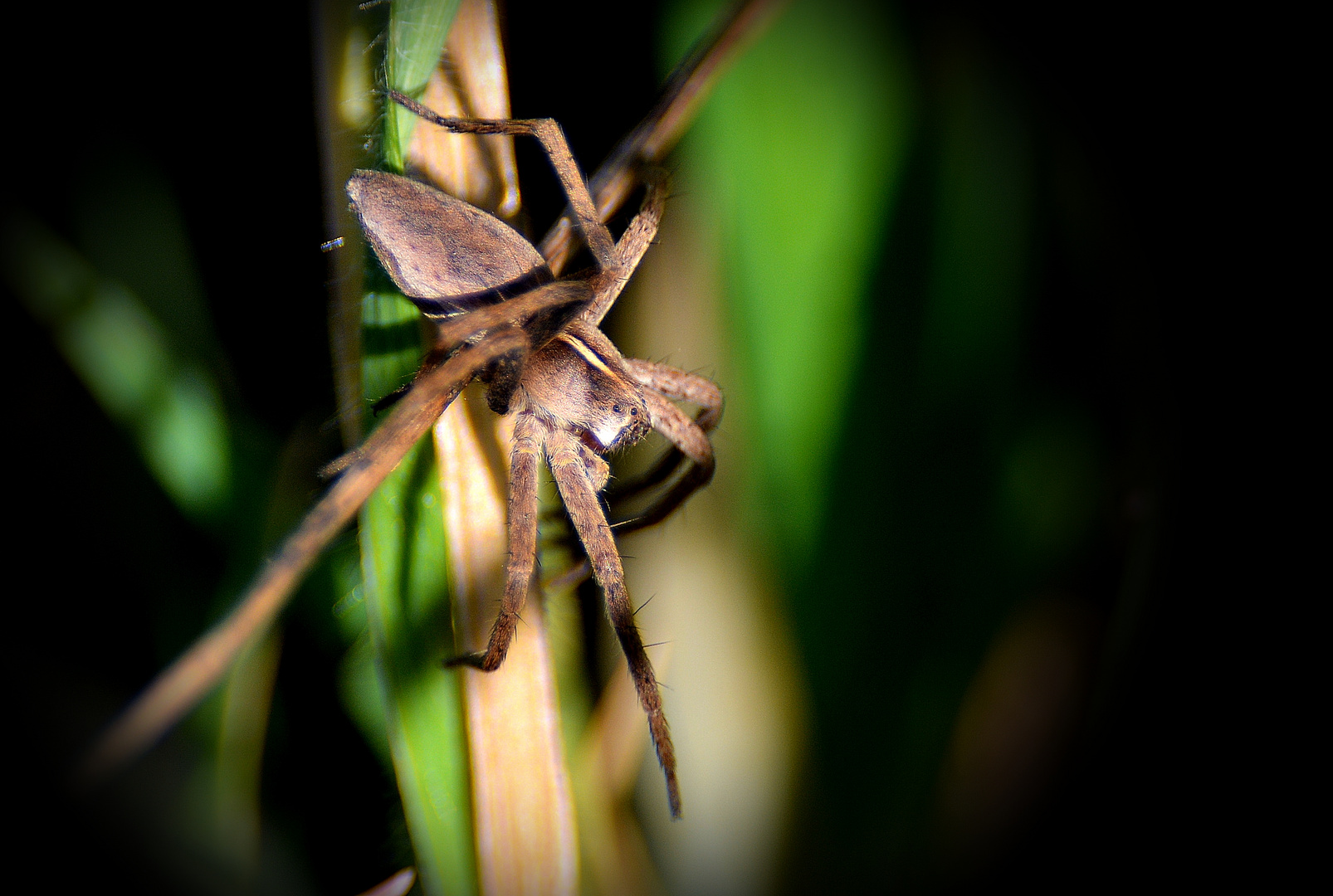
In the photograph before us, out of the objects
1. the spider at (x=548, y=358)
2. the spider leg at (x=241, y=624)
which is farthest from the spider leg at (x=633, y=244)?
the spider leg at (x=241, y=624)

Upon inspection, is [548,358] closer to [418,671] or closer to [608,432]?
[608,432]

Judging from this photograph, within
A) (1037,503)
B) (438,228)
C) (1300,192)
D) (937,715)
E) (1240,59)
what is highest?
(1240,59)

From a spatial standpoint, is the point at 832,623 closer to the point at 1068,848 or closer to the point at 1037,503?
the point at 1037,503

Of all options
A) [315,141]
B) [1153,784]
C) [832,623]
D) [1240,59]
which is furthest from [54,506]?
[1240,59]

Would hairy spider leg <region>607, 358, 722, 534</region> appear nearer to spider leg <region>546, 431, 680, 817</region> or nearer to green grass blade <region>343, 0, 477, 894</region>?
spider leg <region>546, 431, 680, 817</region>

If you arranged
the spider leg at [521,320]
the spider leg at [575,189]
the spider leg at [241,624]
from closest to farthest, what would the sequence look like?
the spider leg at [241,624] → the spider leg at [521,320] → the spider leg at [575,189]

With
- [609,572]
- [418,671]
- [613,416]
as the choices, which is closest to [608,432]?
[613,416]

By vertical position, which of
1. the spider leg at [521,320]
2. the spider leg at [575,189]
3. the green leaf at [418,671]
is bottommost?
the green leaf at [418,671]

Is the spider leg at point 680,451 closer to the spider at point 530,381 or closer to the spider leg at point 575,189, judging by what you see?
the spider at point 530,381
